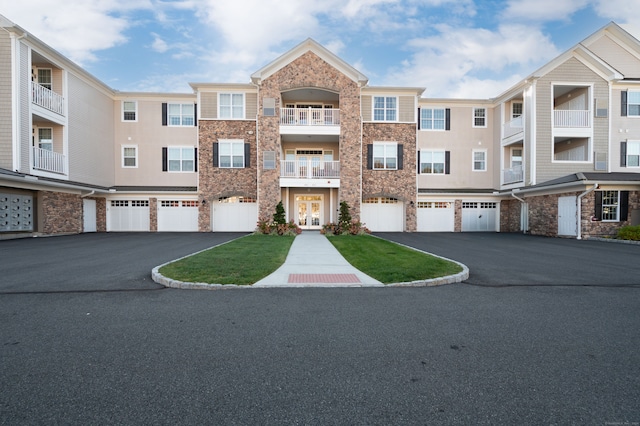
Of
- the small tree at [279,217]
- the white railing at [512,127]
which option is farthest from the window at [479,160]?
the small tree at [279,217]

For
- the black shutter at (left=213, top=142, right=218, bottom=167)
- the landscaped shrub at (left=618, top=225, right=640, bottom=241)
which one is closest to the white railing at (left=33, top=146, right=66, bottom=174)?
the black shutter at (left=213, top=142, right=218, bottom=167)

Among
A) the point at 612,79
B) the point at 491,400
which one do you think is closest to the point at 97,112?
the point at 491,400

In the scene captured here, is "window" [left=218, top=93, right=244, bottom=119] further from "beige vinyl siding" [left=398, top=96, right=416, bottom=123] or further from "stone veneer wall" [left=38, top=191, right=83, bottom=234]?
"beige vinyl siding" [left=398, top=96, right=416, bottom=123]

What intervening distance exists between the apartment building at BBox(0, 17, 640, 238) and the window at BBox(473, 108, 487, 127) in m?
0.08

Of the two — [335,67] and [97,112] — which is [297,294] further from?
[97,112]

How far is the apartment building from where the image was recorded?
18.9 m

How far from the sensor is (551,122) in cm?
2050

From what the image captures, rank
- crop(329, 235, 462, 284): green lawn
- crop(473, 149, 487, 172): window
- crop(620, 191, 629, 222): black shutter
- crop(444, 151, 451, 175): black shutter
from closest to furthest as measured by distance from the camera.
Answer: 1. crop(329, 235, 462, 284): green lawn
2. crop(620, 191, 629, 222): black shutter
3. crop(444, 151, 451, 175): black shutter
4. crop(473, 149, 487, 172): window

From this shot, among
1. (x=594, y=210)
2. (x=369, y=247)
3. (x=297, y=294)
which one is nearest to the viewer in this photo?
(x=297, y=294)

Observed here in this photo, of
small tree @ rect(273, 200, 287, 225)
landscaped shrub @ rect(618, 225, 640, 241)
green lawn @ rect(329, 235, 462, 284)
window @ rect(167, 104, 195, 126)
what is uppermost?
window @ rect(167, 104, 195, 126)

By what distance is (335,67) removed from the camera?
20.4 m

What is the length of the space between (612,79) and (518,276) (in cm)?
2131

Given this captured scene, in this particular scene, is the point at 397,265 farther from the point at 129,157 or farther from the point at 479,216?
the point at 129,157

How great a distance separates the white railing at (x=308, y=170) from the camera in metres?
20.6
